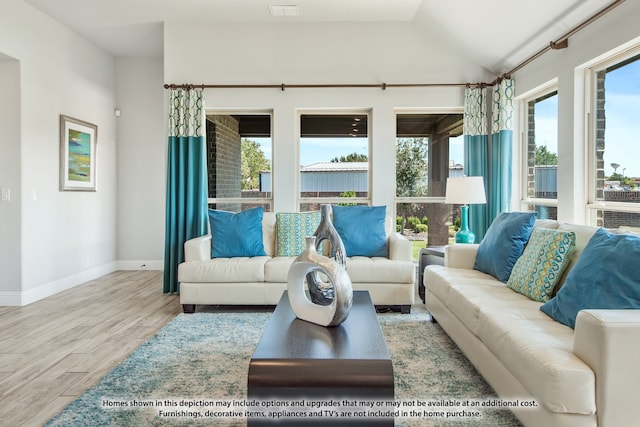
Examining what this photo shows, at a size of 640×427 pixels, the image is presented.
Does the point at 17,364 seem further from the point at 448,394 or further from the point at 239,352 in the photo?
the point at 448,394

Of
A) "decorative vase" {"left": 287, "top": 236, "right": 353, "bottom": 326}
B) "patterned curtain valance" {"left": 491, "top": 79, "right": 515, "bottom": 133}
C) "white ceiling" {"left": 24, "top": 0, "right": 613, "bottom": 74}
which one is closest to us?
"decorative vase" {"left": 287, "top": 236, "right": 353, "bottom": 326}

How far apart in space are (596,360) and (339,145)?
12.8 feet

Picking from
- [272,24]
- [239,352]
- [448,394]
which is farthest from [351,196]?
[448,394]

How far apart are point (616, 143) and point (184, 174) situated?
13.0 feet

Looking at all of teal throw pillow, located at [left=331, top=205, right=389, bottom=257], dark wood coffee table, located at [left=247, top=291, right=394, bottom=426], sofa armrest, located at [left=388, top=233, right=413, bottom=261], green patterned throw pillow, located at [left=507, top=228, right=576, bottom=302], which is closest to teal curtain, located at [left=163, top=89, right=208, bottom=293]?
teal throw pillow, located at [left=331, top=205, right=389, bottom=257]

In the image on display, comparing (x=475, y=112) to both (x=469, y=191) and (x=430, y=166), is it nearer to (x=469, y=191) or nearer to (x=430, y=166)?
(x=430, y=166)

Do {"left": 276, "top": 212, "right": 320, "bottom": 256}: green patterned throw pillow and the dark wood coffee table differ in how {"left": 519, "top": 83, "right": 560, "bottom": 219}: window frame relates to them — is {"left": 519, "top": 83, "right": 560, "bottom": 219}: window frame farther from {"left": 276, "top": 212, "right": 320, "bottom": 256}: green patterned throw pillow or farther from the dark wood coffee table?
the dark wood coffee table

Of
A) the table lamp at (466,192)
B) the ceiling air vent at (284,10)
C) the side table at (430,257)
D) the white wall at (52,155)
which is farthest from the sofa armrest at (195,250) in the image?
the ceiling air vent at (284,10)

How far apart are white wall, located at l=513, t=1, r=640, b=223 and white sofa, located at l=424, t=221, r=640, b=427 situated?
1.09 m

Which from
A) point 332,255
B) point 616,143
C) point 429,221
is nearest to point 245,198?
point 429,221

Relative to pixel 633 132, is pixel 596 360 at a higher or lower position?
lower

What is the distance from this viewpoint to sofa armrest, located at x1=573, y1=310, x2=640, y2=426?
1.47 m

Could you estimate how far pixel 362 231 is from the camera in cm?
418

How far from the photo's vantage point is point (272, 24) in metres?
4.85
